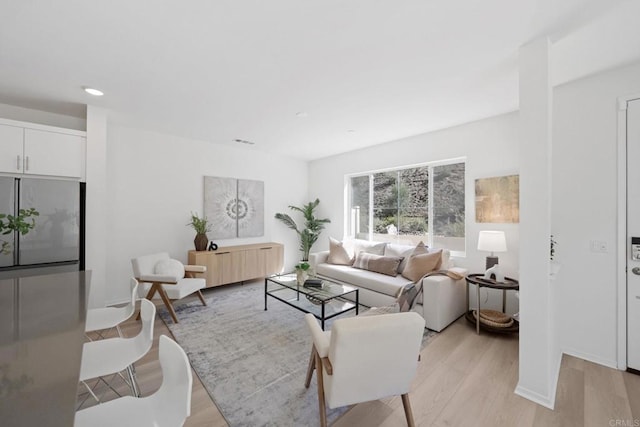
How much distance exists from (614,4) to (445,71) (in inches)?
39.8

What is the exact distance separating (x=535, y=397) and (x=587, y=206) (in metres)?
1.75

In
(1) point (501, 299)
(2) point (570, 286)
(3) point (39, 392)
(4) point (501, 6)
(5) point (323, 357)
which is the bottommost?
(1) point (501, 299)

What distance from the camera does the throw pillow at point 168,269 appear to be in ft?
11.3

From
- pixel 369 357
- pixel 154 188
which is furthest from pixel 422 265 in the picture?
pixel 154 188

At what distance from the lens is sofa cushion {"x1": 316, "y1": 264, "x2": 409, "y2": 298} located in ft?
11.2

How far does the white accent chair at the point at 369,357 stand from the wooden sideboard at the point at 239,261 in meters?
3.19

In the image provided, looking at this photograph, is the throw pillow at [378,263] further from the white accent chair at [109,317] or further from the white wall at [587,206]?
the white accent chair at [109,317]

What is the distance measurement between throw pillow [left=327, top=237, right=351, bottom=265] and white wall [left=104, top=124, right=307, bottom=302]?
1709mm

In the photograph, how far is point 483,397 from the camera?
1.94 m

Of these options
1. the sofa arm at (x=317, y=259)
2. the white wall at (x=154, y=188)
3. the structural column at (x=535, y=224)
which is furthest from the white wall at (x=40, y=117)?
the structural column at (x=535, y=224)

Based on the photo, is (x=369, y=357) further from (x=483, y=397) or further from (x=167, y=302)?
(x=167, y=302)

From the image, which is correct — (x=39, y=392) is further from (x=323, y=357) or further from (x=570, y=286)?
(x=570, y=286)

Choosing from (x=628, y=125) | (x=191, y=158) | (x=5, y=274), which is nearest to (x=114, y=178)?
(x=191, y=158)

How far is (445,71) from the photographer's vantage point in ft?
7.73
